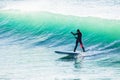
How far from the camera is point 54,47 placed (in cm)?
2220

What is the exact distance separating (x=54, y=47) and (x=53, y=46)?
10.8 inches

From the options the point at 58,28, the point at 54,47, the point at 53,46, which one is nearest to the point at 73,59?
the point at 54,47

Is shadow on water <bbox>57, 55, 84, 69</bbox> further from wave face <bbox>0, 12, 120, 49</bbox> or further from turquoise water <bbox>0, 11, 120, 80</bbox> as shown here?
wave face <bbox>0, 12, 120, 49</bbox>

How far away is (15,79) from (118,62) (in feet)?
14.1

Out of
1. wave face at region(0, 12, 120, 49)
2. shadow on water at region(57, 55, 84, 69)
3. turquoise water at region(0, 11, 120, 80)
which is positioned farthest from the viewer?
wave face at region(0, 12, 120, 49)

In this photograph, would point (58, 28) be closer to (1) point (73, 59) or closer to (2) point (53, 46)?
(2) point (53, 46)

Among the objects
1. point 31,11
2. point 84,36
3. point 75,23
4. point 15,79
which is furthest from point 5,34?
point 15,79

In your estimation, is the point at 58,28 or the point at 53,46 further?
the point at 58,28

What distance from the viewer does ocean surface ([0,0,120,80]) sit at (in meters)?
15.8

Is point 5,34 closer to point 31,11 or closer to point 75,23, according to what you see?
point 75,23

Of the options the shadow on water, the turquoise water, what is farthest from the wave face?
the shadow on water

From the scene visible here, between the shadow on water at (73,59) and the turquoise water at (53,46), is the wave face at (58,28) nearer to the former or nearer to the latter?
the turquoise water at (53,46)

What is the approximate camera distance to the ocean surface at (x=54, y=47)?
15.8 metres

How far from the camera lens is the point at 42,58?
1897cm
